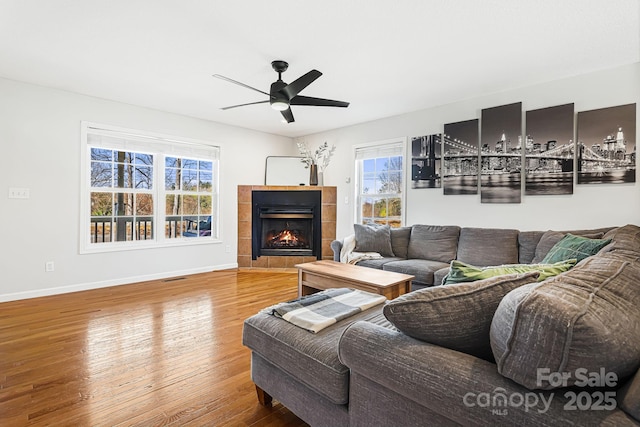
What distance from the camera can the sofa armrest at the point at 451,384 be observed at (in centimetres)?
78

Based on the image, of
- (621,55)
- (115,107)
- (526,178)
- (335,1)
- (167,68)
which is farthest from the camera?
(115,107)

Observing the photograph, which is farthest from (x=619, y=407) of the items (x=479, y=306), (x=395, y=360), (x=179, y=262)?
(x=179, y=262)

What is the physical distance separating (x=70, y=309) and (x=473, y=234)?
15.2 feet

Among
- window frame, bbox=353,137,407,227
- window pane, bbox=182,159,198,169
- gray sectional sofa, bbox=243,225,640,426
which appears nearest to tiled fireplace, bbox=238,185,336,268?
window frame, bbox=353,137,407,227

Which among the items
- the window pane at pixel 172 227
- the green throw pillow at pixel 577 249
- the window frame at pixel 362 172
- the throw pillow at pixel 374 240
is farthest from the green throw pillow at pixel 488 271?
the window pane at pixel 172 227

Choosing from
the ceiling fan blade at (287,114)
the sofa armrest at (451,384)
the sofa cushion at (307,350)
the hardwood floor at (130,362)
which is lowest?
the hardwood floor at (130,362)

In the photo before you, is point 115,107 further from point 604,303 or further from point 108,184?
point 604,303

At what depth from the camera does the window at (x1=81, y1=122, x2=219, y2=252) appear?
4418mm

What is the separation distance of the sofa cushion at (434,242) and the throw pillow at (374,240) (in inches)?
12.1

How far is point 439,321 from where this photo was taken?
3.49 feet

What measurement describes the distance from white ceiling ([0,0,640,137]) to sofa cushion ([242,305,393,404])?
218 cm

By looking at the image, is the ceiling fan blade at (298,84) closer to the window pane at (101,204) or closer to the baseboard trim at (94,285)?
the window pane at (101,204)

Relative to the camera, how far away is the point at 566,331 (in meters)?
0.74

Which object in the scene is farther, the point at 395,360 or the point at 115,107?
the point at 115,107
